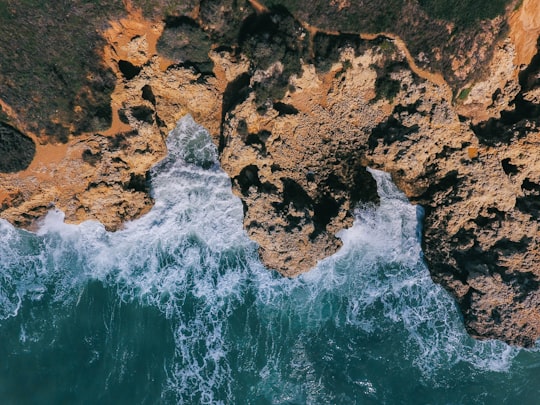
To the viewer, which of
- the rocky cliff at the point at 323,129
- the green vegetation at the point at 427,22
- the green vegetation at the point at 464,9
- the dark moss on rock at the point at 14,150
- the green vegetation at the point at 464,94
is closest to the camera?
the green vegetation at the point at 464,9

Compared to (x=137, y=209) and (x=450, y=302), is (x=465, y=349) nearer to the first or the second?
(x=450, y=302)

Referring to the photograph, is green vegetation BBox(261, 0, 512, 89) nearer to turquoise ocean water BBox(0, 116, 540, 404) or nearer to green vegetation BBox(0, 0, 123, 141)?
turquoise ocean water BBox(0, 116, 540, 404)

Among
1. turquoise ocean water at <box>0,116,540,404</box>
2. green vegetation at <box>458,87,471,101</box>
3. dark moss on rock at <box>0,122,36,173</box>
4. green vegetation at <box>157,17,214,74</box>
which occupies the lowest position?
turquoise ocean water at <box>0,116,540,404</box>

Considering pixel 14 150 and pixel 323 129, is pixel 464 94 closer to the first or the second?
pixel 323 129

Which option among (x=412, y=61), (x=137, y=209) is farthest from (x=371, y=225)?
(x=137, y=209)

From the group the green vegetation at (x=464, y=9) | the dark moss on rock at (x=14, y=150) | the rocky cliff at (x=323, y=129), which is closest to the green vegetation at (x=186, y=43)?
the rocky cliff at (x=323, y=129)

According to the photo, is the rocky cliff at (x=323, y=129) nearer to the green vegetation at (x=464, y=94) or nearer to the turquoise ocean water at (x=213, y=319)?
the green vegetation at (x=464, y=94)

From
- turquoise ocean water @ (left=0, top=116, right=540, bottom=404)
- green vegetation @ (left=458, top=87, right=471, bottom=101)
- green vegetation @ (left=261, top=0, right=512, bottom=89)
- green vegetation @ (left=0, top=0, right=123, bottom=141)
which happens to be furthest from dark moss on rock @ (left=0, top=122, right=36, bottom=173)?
green vegetation @ (left=458, top=87, right=471, bottom=101)
